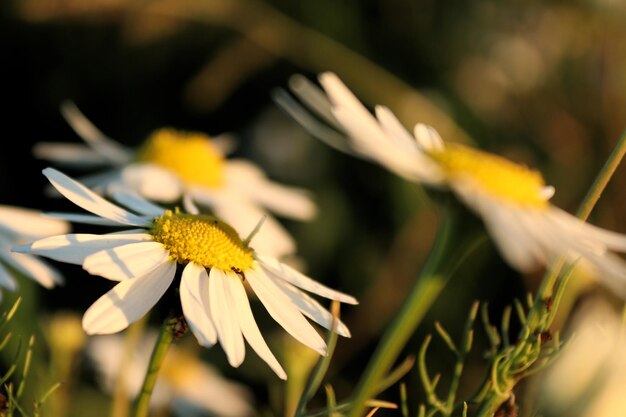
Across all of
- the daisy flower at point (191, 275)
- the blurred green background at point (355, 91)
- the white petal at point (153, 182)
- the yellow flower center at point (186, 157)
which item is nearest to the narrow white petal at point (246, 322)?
the daisy flower at point (191, 275)

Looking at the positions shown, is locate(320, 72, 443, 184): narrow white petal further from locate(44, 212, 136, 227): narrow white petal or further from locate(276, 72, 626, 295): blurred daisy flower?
locate(44, 212, 136, 227): narrow white petal


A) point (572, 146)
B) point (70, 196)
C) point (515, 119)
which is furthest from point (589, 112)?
point (70, 196)

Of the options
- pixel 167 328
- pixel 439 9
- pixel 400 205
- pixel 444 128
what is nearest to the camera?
pixel 167 328

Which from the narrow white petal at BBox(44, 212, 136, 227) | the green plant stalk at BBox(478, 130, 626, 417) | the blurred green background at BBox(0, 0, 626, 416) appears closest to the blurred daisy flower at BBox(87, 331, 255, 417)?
the blurred green background at BBox(0, 0, 626, 416)

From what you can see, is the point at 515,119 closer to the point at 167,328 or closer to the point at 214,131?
the point at 214,131

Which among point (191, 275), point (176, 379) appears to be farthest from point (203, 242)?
point (176, 379)

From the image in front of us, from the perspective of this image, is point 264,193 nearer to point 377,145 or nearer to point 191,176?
point 191,176

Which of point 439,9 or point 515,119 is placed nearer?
point 515,119
